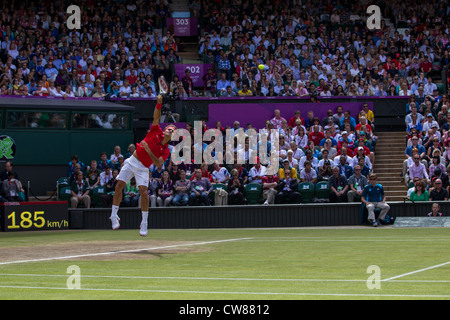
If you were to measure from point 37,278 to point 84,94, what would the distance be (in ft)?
66.1

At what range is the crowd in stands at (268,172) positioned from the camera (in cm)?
2383

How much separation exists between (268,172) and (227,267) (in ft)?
44.7

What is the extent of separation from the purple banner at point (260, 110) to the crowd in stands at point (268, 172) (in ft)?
5.62

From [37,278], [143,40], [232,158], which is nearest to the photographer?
[37,278]

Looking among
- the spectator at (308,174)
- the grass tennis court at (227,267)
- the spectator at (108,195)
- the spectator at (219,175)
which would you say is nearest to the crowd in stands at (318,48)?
the spectator at (219,175)

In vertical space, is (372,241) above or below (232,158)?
below

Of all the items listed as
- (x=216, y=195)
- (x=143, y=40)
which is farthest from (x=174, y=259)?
(x=143, y=40)

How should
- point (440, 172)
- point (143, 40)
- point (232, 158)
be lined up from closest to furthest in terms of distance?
point (440, 172) → point (232, 158) → point (143, 40)

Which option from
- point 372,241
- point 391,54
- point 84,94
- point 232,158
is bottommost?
point 372,241

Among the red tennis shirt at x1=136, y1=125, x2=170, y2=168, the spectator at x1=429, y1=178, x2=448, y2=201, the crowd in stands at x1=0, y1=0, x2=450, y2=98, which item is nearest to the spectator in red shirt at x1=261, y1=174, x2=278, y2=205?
the spectator at x1=429, y1=178, x2=448, y2=201

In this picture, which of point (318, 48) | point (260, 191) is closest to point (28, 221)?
point (260, 191)

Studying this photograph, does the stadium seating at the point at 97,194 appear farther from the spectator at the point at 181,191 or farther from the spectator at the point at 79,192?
the spectator at the point at 181,191

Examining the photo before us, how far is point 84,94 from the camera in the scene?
29.6 meters
